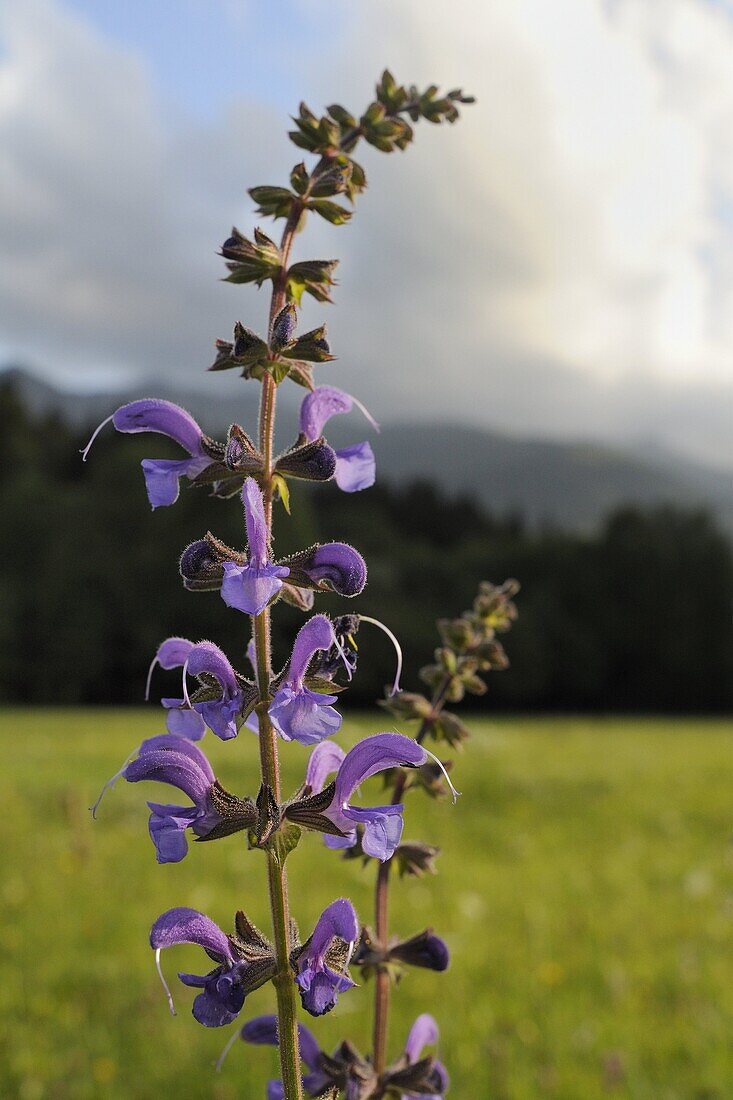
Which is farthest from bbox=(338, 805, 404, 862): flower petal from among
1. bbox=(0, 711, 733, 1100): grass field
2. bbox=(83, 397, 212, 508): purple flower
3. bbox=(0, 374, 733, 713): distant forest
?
bbox=(0, 374, 733, 713): distant forest

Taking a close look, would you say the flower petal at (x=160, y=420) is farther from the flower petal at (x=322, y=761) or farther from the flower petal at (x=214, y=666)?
the flower petal at (x=322, y=761)

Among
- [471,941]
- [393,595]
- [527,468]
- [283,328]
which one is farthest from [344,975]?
[527,468]

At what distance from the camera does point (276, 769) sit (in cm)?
117

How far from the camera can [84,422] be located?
47.8 metres

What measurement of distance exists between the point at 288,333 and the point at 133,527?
36.1 metres

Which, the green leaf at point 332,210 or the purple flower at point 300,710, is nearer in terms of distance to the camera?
the purple flower at point 300,710

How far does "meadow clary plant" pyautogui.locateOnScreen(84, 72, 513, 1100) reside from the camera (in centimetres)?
115

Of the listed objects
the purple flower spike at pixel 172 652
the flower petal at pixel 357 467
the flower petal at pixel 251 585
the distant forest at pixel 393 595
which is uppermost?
the flower petal at pixel 357 467

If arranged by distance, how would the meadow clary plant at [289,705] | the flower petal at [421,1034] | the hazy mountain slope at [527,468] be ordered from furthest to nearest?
the hazy mountain slope at [527,468], the flower petal at [421,1034], the meadow clary plant at [289,705]

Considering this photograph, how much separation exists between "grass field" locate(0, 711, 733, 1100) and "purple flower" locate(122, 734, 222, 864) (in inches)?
32.8

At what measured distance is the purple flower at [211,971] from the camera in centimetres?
116

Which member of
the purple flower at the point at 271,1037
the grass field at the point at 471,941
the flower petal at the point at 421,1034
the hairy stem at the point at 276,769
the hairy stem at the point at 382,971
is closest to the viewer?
the hairy stem at the point at 276,769

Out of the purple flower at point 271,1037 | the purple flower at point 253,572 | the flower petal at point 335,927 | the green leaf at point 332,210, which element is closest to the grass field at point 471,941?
the purple flower at point 271,1037

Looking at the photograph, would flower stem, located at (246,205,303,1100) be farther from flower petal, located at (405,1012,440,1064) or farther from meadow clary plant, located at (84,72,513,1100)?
flower petal, located at (405,1012,440,1064)
